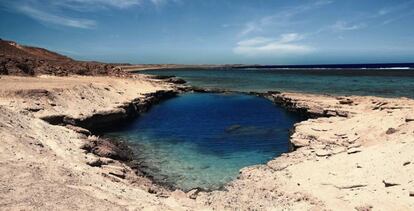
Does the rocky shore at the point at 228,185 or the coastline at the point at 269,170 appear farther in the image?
the coastline at the point at 269,170

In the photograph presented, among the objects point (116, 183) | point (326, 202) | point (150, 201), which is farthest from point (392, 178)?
point (116, 183)

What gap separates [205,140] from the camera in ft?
80.2

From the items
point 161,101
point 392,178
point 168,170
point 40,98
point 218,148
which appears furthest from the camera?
point 161,101

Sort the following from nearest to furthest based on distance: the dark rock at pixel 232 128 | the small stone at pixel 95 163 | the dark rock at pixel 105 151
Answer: the small stone at pixel 95 163 < the dark rock at pixel 105 151 < the dark rock at pixel 232 128

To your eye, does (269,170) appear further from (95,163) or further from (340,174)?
(95,163)

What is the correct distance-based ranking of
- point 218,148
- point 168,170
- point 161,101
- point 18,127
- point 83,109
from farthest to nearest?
point 161,101 → point 83,109 → point 218,148 → point 168,170 → point 18,127

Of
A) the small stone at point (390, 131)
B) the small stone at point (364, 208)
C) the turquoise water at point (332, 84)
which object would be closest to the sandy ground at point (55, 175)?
the small stone at point (364, 208)

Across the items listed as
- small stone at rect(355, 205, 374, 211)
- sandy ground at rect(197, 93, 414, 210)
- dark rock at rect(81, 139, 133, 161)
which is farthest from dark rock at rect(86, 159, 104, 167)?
small stone at rect(355, 205, 374, 211)

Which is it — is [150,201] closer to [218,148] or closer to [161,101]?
[218,148]

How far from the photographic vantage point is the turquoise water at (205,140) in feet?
58.1

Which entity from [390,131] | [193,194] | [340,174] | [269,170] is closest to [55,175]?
[193,194]

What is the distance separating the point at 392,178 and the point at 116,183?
30.6 feet

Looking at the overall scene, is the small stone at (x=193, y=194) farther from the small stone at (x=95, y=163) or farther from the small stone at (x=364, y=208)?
the small stone at (x=364, y=208)

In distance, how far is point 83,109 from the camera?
26984 mm
